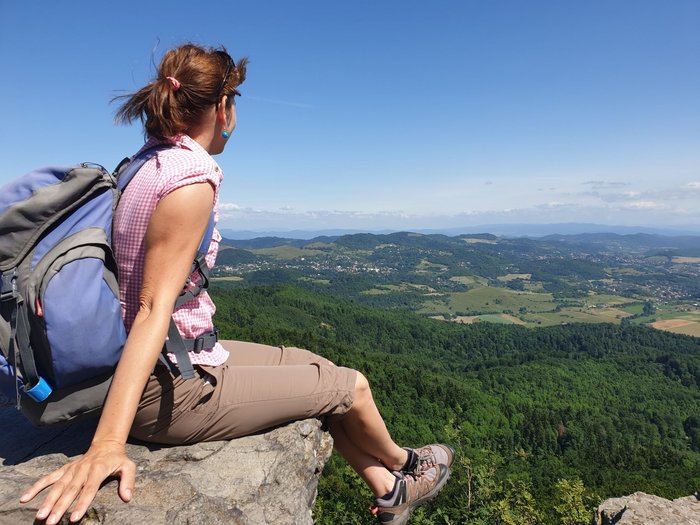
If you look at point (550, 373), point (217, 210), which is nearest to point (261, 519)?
point (217, 210)

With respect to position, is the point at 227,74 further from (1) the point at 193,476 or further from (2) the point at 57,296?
(1) the point at 193,476

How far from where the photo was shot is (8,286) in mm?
1934

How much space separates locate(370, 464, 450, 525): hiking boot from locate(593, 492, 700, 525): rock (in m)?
3.60

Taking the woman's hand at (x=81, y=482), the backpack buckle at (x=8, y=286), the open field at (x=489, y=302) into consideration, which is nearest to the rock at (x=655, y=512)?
the woman's hand at (x=81, y=482)

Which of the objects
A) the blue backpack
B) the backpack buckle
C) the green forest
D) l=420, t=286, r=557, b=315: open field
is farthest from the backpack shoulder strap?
l=420, t=286, r=557, b=315: open field

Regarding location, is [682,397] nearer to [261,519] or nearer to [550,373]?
[550,373]

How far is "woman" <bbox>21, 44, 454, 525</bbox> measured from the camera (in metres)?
2.00

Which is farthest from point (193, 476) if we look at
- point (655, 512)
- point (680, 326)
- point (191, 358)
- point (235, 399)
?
point (680, 326)

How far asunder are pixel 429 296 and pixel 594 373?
86190 millimetres

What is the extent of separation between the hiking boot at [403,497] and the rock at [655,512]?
3598 millimetres

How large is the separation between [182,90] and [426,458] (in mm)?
3520

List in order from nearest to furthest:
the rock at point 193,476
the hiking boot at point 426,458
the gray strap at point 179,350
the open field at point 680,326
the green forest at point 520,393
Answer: the rock at point 193,476 < the gray strap at point 179,350 < the hiking boot at point 426,458 < the green forest at point 520,393 < the open field at point 680,326

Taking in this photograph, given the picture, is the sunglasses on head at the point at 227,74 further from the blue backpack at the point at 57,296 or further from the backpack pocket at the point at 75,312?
the backpack pocket at the point at 75,312

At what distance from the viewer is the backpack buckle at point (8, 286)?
75.1 inches
